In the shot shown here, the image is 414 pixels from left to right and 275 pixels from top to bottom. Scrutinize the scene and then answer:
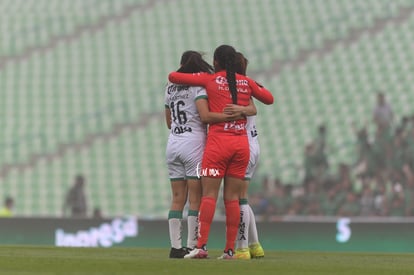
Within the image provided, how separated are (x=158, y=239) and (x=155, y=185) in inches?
172

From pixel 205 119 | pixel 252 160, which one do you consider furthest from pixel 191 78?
pixel 252 160

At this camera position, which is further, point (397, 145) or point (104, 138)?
point (104, 138)

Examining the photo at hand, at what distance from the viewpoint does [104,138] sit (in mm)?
→ 23078

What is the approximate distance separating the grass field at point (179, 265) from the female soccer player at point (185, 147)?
36cm

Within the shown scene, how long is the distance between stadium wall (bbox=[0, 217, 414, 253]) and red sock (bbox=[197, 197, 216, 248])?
685cm

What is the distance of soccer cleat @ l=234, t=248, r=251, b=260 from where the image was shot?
31.9 feet

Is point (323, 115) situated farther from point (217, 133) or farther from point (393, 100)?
point (217, 133)

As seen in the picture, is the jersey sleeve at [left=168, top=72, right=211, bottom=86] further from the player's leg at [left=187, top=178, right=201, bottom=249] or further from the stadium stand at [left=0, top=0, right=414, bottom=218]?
the stadium stand at [left=0, top=0, right=414, bottom=218]

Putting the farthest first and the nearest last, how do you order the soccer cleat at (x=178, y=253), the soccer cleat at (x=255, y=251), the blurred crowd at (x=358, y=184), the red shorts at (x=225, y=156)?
the blurred crowd at (x=358, y=184) → the soccer cleat at (x=255, y=251) → the soccer cleat at (x=178, y=253) → the red shorts at (x=225, y=156)

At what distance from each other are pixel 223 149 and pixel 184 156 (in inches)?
18.7

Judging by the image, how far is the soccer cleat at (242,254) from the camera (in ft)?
31.9

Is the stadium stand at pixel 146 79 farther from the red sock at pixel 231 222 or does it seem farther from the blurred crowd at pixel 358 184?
the red sock at pixel 231 222

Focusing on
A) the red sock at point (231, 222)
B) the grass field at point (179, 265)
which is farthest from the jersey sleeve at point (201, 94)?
the grass field at point (179, 265)

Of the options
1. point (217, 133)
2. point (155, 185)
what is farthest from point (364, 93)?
point (217, 133)
